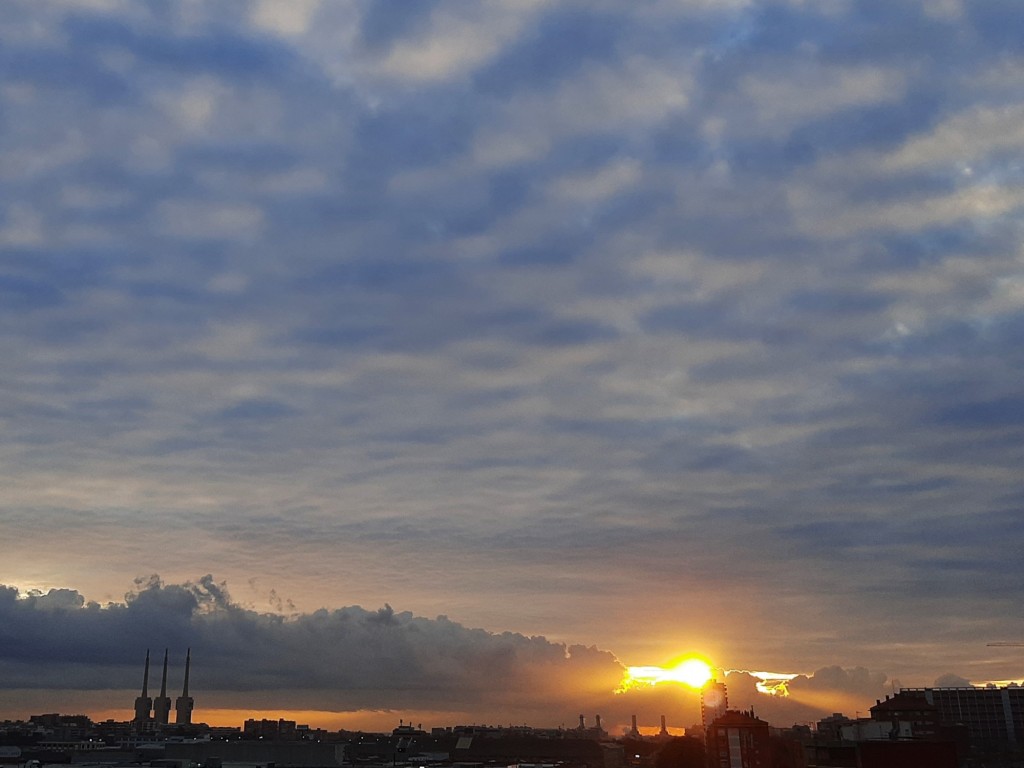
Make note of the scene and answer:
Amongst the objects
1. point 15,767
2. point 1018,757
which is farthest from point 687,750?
point 15,767

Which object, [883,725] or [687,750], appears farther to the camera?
[687,750]

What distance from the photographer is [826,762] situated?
15862 cm

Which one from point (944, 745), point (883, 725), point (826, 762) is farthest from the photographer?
point (883, 725)

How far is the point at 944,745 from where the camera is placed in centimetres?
13538

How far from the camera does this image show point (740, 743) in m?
153

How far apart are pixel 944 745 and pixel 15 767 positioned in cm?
16600

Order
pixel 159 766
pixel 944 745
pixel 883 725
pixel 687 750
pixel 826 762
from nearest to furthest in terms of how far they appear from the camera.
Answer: pixel 944 745 → pixel 826 762 → pixel 883 725 → pixel 687 750 → pixel 159 766

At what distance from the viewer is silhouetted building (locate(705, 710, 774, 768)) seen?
498 feet

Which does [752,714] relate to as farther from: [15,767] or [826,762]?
[15,767]

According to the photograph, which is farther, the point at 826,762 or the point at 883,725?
the point at 883,725

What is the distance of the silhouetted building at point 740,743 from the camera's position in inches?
5978

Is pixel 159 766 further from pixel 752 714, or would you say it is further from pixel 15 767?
pixel 752 714

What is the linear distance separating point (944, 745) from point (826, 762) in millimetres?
27796

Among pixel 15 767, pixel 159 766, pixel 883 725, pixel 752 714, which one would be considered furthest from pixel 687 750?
pixel 15 767
